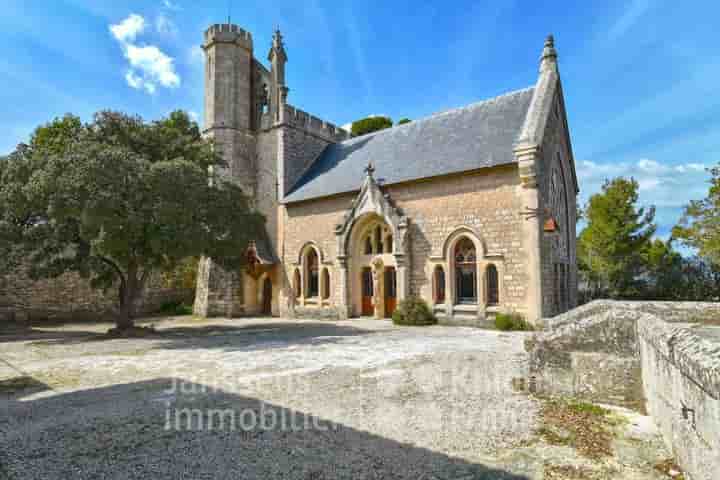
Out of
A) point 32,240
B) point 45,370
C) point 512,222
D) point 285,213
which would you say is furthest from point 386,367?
point 285,213

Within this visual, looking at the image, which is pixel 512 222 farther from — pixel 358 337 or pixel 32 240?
pixel 32 240

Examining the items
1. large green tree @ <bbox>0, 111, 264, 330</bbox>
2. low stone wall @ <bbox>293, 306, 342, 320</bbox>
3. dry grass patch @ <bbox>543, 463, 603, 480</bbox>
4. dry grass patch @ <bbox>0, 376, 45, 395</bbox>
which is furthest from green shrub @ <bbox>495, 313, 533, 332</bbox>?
dry grass patch @ <bbox>0, 376, 45, 395</bbox>

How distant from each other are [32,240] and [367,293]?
12.0m

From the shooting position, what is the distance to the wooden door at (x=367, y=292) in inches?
707

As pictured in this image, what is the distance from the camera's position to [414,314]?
14891 mm

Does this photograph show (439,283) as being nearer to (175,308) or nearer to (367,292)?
(367,292)

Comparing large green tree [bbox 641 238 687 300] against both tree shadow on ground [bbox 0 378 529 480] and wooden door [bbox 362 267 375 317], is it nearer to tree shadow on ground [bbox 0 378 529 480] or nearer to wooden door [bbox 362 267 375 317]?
wooden door [bbox 362 267 375 317]

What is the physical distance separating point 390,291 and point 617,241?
13.5 m

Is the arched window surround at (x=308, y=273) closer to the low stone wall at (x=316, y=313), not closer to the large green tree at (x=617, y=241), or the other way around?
the low stone wall at (x=316, y=313)

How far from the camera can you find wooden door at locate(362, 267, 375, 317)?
17953mm

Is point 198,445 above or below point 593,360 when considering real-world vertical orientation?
below

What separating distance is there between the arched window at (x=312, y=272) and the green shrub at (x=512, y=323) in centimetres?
918

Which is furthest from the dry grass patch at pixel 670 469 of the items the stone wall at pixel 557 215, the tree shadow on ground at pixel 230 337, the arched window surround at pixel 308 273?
the arched window surround at pixel 308 273

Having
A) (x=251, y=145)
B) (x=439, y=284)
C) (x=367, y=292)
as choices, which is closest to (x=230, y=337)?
(x=367, y=292)
